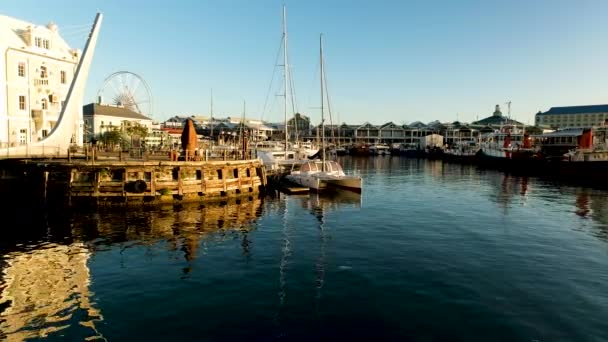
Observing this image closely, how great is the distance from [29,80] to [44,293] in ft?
153

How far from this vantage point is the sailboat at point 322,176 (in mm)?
49844

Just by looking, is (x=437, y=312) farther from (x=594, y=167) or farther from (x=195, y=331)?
(x=594, y=167)

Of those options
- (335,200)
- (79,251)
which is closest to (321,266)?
(79,251)

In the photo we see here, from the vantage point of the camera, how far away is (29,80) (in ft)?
169

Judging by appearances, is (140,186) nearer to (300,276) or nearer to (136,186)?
(136,186)

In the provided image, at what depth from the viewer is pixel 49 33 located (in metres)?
55.9

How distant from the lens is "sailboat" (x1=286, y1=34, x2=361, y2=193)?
4984 centimetres

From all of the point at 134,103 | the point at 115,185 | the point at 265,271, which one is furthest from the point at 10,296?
the point at 134,103

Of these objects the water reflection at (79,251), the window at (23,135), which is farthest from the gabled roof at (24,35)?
the water reflection at (79,251)

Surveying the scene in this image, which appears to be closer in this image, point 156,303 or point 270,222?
point 156,303

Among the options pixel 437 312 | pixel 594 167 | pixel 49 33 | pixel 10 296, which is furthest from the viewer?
pixel 594 167

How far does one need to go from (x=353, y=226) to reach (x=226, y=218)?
11.4 m

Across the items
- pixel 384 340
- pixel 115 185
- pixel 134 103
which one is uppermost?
pixel 134 103

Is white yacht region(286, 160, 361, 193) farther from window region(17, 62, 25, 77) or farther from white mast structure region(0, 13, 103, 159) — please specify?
window region(17, 62, 25, 77)
